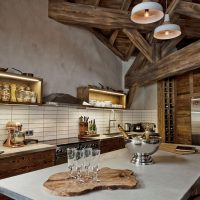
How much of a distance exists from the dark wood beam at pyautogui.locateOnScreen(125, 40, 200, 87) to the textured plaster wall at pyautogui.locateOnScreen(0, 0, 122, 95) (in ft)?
3.45

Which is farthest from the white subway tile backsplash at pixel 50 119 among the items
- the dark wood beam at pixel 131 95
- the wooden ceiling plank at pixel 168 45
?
the wooden ceiling plank at pixel 168 45

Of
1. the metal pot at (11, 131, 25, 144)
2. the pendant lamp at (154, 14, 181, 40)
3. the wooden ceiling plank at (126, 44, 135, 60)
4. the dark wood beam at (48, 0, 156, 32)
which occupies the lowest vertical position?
the metal pot at (11, 131, 25, 144)

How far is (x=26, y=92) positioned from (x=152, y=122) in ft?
11.8

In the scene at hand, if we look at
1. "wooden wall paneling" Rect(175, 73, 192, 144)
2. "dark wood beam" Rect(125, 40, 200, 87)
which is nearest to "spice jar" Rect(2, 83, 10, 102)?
"dark wood beam" Rect(125, 40, 200, 87)

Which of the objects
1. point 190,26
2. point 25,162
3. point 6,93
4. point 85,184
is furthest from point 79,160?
point 190,26

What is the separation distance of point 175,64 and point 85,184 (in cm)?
329

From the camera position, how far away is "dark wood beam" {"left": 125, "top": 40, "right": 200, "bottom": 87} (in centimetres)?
350

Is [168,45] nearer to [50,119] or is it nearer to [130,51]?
[130,51]

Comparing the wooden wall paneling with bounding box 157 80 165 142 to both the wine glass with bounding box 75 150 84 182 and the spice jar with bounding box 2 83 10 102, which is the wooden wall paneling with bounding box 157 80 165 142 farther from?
the wine glass with bounding box 75 150 84 182

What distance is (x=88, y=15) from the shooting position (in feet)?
13.0

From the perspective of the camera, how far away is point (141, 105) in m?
6.01

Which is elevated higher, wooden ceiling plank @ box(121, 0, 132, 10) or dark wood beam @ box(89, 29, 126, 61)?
wooden ceiling plank @ box(121, 0, 132, 10)

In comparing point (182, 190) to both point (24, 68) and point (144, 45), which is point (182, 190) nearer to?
point (24, 68)

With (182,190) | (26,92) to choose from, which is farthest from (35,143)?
(182,190)
